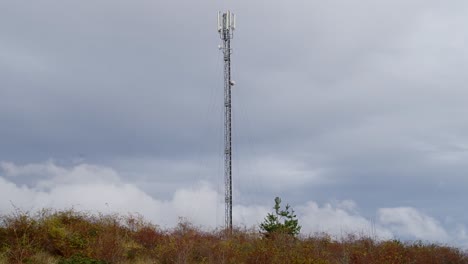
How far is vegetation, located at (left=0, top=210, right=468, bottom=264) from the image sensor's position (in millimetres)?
15550

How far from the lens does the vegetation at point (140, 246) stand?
15.6m

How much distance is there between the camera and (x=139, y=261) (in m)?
15.9

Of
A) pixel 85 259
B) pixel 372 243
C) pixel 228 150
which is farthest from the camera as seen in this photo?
pixel 228 150

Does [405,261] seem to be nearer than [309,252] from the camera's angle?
No

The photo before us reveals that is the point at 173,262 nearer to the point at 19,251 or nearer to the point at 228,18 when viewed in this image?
the point at 19,251

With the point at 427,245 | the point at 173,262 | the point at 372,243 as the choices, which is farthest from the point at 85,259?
the point at 427,245

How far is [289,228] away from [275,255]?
782cm

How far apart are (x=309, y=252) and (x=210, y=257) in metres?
3.98

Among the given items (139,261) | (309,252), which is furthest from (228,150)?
(139,261)

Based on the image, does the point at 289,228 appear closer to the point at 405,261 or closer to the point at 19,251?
the point at 405,261

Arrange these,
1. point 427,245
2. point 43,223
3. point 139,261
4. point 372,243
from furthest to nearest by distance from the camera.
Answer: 1. point 427,245
2. point 372,243
3. point 43,223
4. point 139,261

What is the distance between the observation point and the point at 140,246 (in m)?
17.9

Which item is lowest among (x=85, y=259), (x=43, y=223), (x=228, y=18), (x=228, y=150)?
(x=85, y=259)

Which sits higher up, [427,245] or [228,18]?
[228,18]
